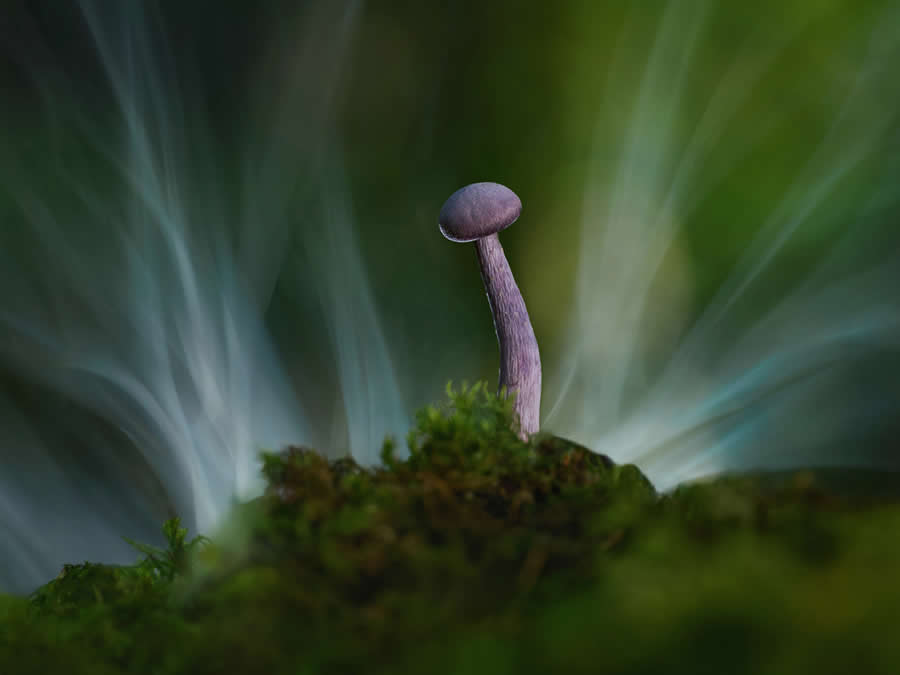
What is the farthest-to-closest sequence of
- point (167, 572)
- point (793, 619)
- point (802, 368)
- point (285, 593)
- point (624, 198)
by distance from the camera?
point (624, 198) → point (802, 368) → point (167, 572) → point (285, 593) → point (793, 619)

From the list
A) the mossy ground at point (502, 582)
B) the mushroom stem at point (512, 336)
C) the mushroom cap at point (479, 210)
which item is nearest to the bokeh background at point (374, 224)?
the mushroom stem at point (512, 336)

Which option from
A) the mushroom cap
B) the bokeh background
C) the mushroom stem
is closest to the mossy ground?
the mushroom stem

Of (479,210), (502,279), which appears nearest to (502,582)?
(479,210)

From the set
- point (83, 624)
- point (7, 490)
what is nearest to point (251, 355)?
point (7, 490)

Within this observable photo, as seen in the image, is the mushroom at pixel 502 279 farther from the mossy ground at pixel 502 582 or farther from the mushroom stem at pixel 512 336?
the mossy ground at pixel 502 582

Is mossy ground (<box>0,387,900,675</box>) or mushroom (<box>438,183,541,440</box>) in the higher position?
mushroom (<box>438,183,541,440</box>)

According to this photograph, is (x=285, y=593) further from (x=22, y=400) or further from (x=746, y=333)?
(x=22, y=400)

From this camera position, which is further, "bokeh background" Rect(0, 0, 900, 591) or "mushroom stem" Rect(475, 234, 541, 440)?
"bokeh background" Rect(0, 0, 900, 591)

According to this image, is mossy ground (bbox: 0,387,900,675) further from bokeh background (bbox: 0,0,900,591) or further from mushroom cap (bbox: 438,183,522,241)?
bokeh background (bbox: 0,0,900,591)
